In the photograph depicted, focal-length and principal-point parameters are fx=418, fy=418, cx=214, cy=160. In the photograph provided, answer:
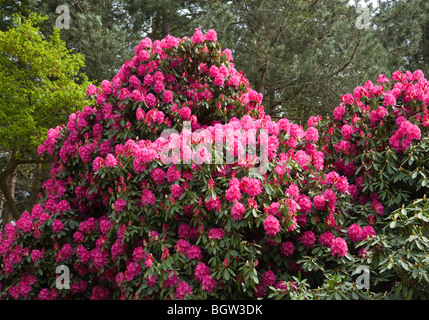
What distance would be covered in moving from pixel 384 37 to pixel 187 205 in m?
8.67

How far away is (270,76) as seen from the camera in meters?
8.87

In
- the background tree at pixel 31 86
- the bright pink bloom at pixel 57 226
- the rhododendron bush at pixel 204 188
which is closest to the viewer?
the rhododendron bush at pixel 204 188

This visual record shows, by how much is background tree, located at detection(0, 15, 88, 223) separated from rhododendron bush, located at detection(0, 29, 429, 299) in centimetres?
343

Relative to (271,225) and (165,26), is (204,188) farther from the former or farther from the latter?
(165,26)

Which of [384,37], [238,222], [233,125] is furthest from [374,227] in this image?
[384,37]

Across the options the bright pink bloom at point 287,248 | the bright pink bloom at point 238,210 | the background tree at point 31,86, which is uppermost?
the background tree at point 31,86

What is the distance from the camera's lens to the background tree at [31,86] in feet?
24.0

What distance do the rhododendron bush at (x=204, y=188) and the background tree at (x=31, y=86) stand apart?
3432 millimetres

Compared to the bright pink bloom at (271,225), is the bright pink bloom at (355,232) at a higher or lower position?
lower

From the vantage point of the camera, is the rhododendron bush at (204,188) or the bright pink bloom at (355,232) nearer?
the rhododendron bush at (204,188)

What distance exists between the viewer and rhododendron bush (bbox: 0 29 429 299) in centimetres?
309

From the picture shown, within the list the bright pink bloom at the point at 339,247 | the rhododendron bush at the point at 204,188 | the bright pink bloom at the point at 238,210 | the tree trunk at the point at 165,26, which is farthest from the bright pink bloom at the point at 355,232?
the tree trunk at the point at 165,26

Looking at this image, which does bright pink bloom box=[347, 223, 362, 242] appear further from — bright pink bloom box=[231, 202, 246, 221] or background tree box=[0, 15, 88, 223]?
background tree box=[0, 15, 88, 223]

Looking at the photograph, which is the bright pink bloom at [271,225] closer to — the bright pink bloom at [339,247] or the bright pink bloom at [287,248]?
the bright pink bloom at [287,248]
